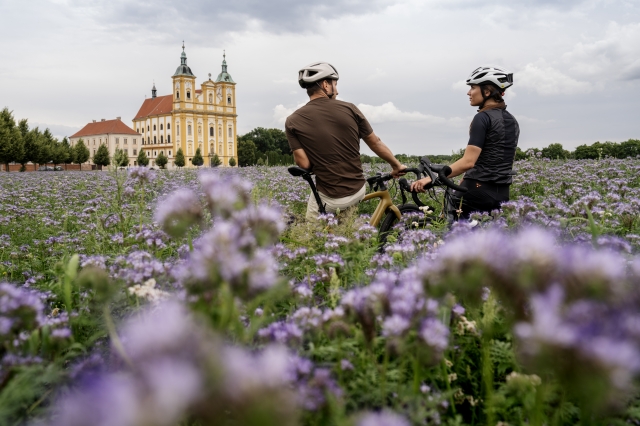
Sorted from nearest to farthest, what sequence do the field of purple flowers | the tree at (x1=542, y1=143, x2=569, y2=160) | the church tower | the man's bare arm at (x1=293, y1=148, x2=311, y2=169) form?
the field of purple flowers → the man's bare arm at (x1=293, y1=148, x2=311, y2=169) → the tree at (x1=542, y1=143, x2=569, y2=160) → the church tower

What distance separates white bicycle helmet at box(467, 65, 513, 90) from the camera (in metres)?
5.12

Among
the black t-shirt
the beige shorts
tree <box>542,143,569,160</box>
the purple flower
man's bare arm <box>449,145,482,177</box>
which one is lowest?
the beige shorts

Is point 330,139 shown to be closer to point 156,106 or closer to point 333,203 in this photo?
point 333,203

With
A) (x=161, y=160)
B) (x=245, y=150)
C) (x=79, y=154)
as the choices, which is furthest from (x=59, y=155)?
(x=245, y=150)

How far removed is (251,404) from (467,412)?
1703 mm

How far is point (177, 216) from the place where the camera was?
5.13 feet

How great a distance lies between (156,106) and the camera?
130500 millimetres

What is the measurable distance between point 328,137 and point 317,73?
0.80 metres

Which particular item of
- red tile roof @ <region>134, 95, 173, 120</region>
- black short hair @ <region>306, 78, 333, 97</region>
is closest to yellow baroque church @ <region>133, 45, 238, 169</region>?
red tile roof @ <region>134, 95, 173, 120</region>

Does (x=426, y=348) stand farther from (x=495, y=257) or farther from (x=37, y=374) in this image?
(x=37, y=374)

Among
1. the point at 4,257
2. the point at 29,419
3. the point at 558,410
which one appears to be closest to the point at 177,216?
the point at 29,419

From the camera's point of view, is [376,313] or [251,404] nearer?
[251,404]

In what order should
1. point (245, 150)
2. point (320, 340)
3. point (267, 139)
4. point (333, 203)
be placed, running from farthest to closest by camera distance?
point (267, 139) → point (245, 150) → point (333, 203) → point (320, 340)

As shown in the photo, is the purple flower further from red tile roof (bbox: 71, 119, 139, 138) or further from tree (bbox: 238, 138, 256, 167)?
red tile roof (bbox: 71, 119, 139, 138)
